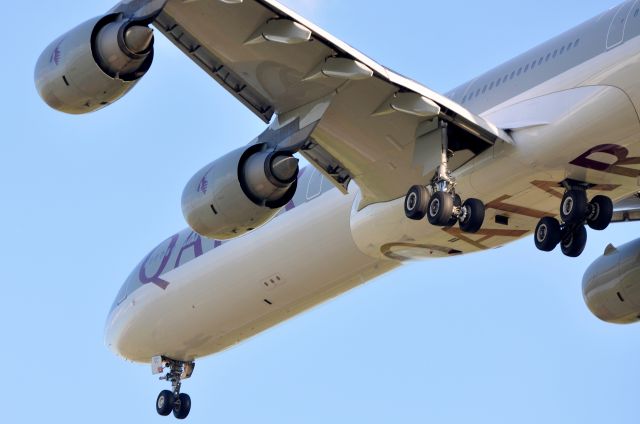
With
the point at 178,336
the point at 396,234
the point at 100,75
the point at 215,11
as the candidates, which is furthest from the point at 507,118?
the point at 178,336

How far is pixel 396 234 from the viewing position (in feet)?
78.6

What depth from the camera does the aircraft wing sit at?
21125 mm

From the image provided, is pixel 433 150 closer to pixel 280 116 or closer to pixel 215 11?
pixel 280 116

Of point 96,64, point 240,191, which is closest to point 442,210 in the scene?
point 240,191

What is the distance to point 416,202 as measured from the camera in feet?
72.1

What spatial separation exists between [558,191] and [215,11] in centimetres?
568

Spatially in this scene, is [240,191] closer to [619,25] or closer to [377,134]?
[377,134]

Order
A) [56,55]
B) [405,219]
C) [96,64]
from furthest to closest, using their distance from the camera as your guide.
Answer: [405,219] → [56,55] → [96,64]

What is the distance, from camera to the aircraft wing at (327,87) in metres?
21.1

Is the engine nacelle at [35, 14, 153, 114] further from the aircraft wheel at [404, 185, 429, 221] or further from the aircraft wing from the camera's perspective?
the aircraft wheel at [404, 185, 429, 221]

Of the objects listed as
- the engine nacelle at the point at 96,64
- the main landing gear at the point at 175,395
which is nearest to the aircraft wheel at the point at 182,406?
the main landing gear at the point at 175,395

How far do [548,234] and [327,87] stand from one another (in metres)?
3.97

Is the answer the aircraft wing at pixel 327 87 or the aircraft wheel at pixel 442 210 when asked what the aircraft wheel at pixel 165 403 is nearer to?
the aircraft wing at pixel 327 87

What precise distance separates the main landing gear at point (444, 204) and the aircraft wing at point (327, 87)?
0.58m
